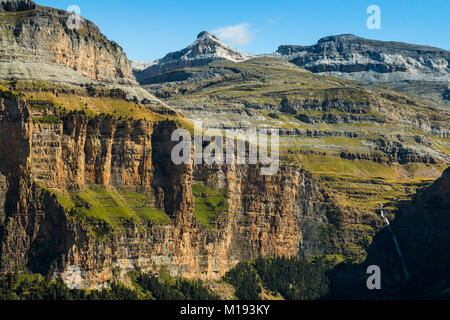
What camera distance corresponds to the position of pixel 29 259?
655 ft

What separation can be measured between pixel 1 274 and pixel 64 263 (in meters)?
11.9
